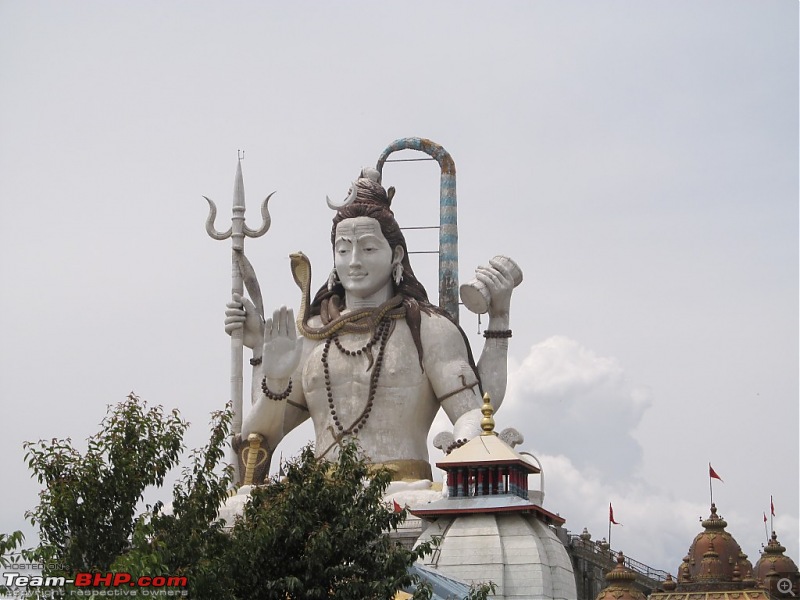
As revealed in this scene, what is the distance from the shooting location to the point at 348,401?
35531 mm

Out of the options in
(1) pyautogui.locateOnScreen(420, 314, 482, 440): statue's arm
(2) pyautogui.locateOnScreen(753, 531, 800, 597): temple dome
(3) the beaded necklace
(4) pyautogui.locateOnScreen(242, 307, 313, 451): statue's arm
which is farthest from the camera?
(2) pyautogui.locateOnScreen(753, 531, 800, 597): temple dome

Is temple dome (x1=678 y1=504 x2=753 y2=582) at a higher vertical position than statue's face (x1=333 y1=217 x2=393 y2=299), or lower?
lower

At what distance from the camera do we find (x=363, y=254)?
35.9 meters

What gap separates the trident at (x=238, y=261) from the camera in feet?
118

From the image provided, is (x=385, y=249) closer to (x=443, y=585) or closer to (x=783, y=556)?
(x=443, y=585)

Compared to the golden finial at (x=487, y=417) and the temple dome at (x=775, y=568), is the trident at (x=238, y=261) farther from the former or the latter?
the temple dome at (x=775, y=568)

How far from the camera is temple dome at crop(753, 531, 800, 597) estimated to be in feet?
146

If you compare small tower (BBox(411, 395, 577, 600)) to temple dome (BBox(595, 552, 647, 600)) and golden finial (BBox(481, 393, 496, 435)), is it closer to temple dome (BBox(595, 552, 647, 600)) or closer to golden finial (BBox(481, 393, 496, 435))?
golden finial (BBox(481, 393, 496, 435))

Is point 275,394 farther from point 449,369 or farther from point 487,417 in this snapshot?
point 487,417

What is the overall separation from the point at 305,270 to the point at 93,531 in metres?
13.2

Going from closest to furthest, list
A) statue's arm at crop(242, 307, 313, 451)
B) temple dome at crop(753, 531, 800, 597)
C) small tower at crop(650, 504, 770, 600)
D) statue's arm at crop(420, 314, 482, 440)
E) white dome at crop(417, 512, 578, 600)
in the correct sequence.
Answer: white dome at crop(417, 512, 578, 600) < statue's arm at crop(242, 307, 313, 451) < statue's arm at crop(420, 314, 482, 440) < small tower at crop(650, 504, 770, 600) < temple dome at crop(753, 531, 800, 597)

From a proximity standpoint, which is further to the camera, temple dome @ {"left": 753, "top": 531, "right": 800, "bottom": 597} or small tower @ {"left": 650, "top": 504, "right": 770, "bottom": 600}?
temple dome @ {"left": 753, "top": 531, "right": 800, "bottom": 597}

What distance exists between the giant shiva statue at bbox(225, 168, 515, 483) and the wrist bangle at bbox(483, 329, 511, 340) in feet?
0.06

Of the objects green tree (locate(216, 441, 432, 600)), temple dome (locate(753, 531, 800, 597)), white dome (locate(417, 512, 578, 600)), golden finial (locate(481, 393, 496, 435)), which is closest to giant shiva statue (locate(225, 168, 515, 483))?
golden finial (locate(481, 393, 496, 435))
